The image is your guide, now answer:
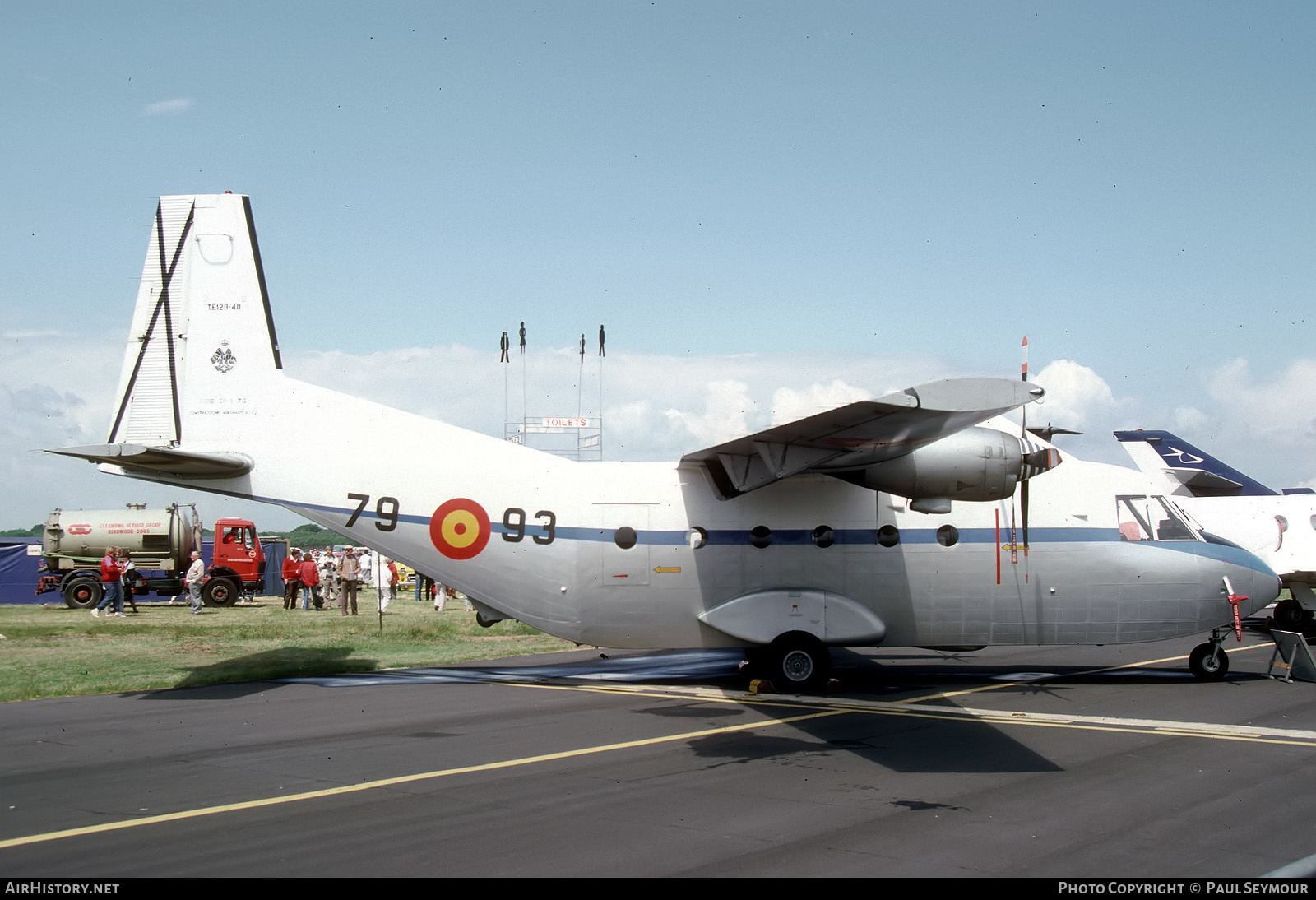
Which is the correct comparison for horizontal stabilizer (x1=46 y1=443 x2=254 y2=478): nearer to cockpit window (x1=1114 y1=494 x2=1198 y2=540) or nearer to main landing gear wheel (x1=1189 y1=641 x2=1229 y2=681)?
cockpit window (x1=1114 y1=494 x2=1198 y2=540)

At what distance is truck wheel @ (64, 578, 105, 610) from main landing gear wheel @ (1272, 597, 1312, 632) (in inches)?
1457

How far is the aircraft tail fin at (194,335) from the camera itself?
13.9 metres

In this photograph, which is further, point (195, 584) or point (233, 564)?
point (233, 564)

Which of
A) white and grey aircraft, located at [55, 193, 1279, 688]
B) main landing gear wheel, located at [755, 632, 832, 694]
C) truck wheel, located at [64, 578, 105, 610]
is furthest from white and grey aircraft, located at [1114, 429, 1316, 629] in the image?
truck wheel, located at [64, 578, 105, 610]

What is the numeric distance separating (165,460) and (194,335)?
6.50 feet

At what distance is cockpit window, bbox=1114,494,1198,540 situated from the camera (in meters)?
14.6

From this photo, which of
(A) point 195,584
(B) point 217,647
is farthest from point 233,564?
(B) point 217,647

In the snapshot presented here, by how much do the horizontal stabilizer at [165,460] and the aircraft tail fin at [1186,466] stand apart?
27643 millimetres

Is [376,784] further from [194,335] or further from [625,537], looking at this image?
[194,335]

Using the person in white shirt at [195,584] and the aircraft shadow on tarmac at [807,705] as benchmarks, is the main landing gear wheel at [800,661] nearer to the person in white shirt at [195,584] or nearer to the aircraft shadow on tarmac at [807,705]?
the aircraft shadow on tarmac at [807,705]

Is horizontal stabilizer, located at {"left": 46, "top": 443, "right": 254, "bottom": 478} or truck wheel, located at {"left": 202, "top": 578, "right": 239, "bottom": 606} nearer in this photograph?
horizontal stabilizer, located at {"left": 46, "top": 443, "right": 254, "bottom": 478}

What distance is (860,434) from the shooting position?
37.4 ft
